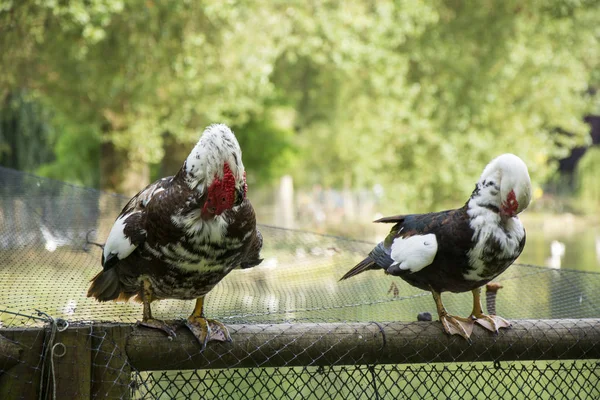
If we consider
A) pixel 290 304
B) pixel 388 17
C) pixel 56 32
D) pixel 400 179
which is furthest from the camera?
pixel 400 179

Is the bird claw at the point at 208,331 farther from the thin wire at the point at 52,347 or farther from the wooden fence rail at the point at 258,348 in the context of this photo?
the thin wire at the point at 52,347

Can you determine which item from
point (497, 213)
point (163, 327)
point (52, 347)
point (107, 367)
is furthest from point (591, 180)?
point (52, 347)

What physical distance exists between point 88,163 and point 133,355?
44.6ft

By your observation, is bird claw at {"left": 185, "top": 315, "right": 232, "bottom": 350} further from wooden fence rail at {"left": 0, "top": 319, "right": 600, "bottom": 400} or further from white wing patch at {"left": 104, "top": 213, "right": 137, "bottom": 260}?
white wing patch at {"left": 104, "top": 213, "right": 137, "bottom": 260}

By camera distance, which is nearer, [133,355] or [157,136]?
[133,355]

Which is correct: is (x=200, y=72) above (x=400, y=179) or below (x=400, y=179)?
above

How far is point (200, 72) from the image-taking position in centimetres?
1117

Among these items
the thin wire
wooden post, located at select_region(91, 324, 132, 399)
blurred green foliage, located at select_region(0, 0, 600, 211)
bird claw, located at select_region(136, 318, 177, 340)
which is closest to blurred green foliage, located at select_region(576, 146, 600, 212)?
blurred green foliage, located at select_region(0, 0, 600, 211)

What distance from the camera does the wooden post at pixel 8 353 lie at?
2.02 m

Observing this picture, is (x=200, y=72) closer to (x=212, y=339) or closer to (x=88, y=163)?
(x=88, y=163)

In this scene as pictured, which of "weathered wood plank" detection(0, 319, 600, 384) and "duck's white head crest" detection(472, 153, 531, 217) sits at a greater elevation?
"duck's white head crest" detection(472, 153, 531, 217)

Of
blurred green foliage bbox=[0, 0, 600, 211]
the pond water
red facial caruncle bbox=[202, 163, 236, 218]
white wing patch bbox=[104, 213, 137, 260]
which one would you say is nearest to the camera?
red facial caruncle bbox=[202, 163, 236, 218]

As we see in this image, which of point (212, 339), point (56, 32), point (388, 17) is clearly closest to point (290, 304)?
point (212, 339)

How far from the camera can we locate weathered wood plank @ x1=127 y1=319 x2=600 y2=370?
2.27 metres
